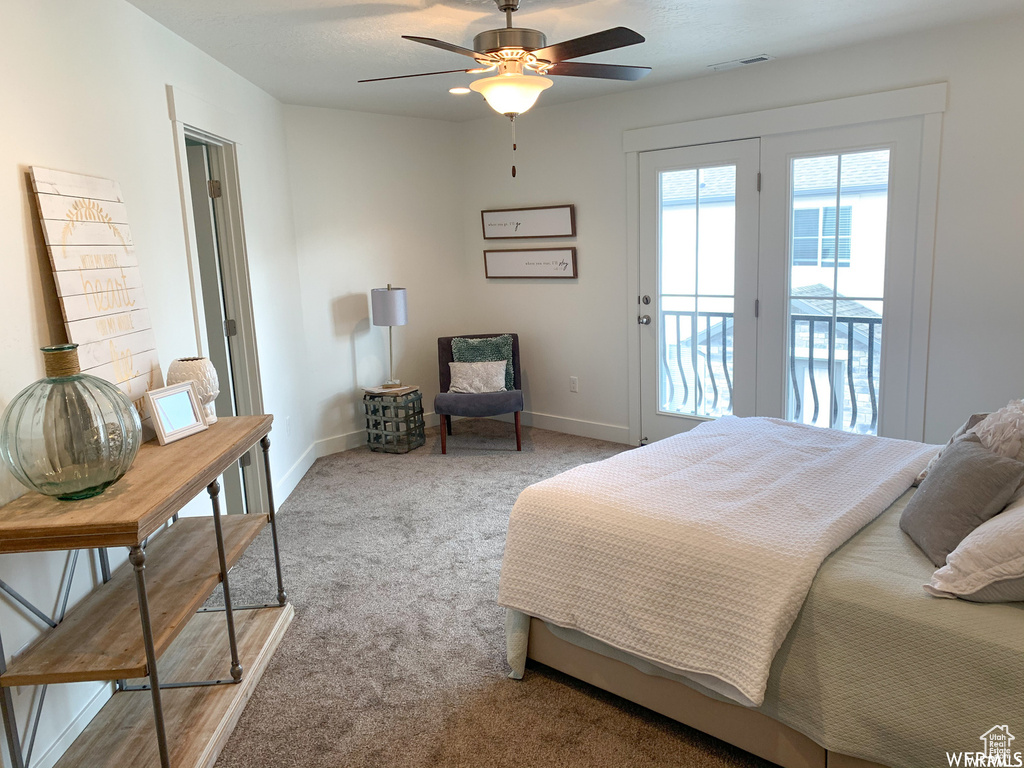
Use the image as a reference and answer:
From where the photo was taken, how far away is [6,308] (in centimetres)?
194

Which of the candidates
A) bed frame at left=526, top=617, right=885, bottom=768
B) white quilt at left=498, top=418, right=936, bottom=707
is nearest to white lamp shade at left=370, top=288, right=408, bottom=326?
white quilt at left=498, top=418, right=936, bottom=707

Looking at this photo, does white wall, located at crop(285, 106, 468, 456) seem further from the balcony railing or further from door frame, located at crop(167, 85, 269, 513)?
the balcony railing

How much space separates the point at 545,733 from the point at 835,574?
99 centimetres

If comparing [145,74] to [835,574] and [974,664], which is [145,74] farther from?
[974,664]

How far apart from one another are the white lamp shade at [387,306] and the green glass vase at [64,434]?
3.23 metres

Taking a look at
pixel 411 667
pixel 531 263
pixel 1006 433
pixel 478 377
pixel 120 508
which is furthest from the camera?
pixel 531 263

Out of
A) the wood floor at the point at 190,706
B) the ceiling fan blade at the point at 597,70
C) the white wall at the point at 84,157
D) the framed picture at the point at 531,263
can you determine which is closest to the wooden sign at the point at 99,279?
the white wall at the point at 84,157

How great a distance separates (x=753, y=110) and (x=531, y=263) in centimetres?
193

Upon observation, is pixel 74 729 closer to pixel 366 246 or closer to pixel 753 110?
pixel 366 246

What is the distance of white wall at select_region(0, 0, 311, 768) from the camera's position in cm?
197

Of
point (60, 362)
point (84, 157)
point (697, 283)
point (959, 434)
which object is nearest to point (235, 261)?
point (84, 157)

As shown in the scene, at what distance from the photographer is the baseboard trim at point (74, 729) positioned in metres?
1.99

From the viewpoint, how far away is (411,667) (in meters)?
2.57

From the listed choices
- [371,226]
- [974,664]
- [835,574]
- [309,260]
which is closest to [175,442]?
[835,574]
